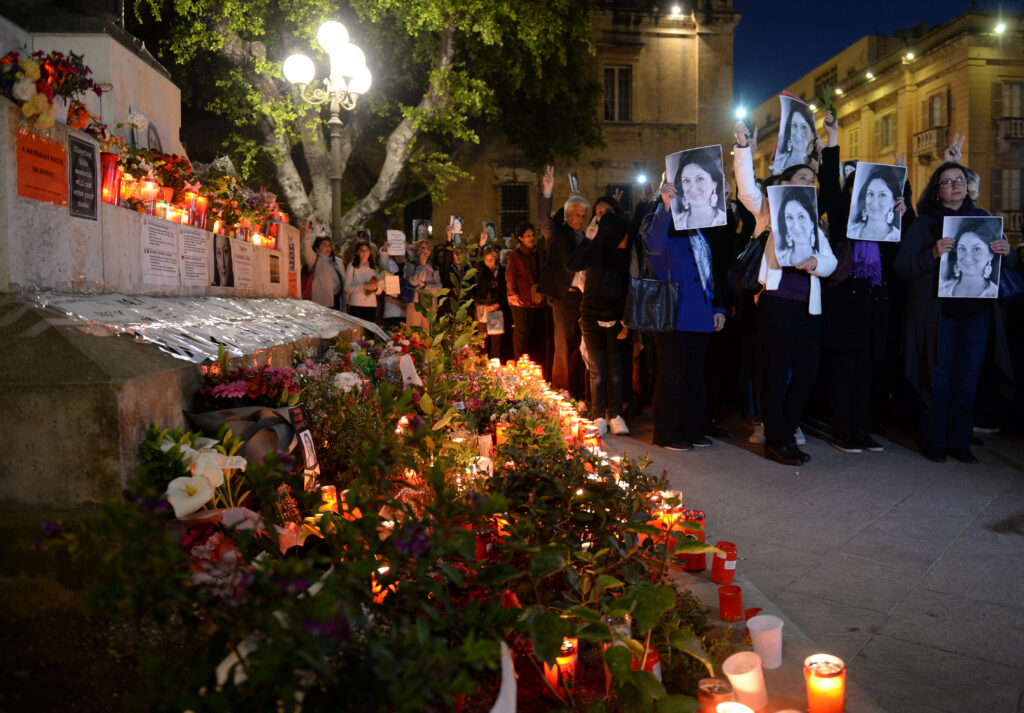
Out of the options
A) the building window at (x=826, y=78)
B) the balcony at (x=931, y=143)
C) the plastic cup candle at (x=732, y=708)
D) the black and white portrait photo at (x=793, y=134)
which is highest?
the building window at (x=826, y=78)

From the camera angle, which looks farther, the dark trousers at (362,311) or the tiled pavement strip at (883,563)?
the dark trousers at (362,311)

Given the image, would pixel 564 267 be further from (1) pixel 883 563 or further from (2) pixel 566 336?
(1) pixel 883 563

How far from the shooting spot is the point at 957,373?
6664 millimetres

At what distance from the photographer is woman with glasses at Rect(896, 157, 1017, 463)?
6602 millimetres

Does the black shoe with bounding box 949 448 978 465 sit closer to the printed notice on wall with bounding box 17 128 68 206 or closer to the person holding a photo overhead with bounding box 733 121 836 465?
the person holding a photo overhead with bounding box 733 121 836 465

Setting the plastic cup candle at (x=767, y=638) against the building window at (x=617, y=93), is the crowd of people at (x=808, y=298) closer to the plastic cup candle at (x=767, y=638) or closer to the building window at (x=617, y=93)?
the plastic cup candle at (x=767, y=638)

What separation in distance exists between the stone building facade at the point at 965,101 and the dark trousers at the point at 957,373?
29804 mm

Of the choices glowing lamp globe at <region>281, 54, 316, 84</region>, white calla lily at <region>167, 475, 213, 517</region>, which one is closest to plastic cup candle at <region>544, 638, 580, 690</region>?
white calla lily at <region>167, 475, 213, 517</region>

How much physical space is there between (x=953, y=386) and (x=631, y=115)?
24.7 metres

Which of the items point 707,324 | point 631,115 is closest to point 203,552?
point 707,324

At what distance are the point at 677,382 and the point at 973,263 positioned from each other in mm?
2588

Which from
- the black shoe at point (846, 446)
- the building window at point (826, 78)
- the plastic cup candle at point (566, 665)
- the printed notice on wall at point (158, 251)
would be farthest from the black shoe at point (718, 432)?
the building window at point (826, 78)

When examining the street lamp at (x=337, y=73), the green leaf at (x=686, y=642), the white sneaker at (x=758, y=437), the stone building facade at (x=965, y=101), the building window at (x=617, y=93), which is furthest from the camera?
the stone building facade at (x=965, y=101)

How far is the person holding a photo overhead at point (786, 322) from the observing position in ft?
21.0
